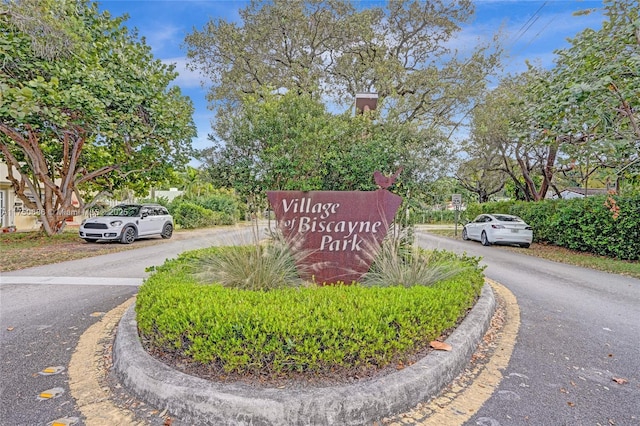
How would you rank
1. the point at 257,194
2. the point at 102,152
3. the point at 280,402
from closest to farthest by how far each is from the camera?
the point at 280,402 → the point at 257,194 → the point at 102,152

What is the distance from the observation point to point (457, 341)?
2887 millimetres

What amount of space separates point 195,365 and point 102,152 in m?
11.2

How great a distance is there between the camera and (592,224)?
9.70 meters

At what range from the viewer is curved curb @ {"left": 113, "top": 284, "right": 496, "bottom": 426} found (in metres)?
2.02

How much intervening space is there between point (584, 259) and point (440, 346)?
8.76 m

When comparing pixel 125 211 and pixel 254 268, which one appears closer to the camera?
pixel 254 268

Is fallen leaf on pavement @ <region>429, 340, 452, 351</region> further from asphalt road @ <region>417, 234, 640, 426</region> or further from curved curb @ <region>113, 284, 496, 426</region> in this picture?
asphalt road @ <region>417, 234, 640, 426</region>

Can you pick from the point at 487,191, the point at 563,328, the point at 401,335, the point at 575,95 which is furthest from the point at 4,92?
the point at 487,191

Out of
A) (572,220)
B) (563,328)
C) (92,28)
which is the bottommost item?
(563,328)

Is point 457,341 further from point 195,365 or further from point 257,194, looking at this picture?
point 257,194

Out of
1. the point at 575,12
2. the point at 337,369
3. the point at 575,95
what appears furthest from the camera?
the point at 575,12

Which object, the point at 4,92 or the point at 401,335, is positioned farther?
the point at 4,92

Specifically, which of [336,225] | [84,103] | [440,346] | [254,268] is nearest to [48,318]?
[254,268]

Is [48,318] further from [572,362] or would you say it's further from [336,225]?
[572,362]
